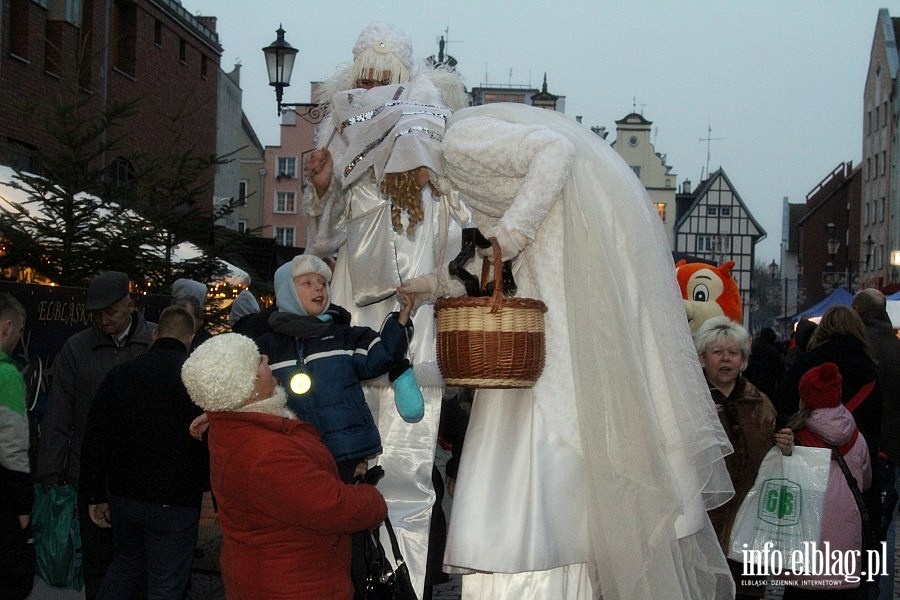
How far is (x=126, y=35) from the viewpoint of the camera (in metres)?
24.2

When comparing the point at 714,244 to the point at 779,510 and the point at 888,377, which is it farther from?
the point at 779,510

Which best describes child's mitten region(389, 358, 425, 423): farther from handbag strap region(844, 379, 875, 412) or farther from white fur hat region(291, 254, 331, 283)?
handbag strap region(844, 379, 875, 412)

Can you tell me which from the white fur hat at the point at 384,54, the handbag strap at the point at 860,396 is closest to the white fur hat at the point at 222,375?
the white fur hat at the point at 384,54

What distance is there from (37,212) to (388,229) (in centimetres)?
517

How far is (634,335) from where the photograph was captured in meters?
3.84

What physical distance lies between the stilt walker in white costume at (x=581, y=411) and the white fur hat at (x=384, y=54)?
5.87 feet

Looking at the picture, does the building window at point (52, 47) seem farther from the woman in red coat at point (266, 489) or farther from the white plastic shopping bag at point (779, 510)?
the woman in red coat at point (266, 489)

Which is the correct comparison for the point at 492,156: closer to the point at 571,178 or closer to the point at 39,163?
the point at 571,178

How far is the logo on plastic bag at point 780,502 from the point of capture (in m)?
5.98

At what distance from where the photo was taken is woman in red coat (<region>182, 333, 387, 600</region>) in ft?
13.0

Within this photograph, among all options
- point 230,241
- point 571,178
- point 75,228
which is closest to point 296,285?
point 571,178

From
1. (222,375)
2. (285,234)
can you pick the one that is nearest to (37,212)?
(222,375)

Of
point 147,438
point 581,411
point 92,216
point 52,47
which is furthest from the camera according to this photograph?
point 52,47

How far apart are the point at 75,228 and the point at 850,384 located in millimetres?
5978
